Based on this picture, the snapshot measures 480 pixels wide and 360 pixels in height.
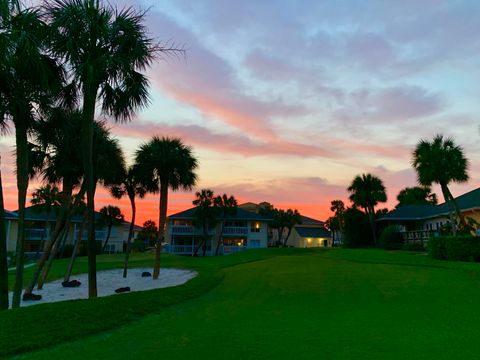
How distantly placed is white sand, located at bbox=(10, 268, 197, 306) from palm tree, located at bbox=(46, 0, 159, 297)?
785 centimetres

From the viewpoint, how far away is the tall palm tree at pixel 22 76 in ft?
30.0

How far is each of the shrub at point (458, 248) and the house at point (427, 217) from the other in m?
10.8

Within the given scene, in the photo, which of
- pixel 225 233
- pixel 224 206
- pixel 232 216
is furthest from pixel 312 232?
pixel 224 206

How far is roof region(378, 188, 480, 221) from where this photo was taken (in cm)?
3369

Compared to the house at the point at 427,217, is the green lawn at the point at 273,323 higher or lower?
lower

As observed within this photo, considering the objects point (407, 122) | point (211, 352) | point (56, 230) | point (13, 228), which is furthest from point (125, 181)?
point (13, 228)

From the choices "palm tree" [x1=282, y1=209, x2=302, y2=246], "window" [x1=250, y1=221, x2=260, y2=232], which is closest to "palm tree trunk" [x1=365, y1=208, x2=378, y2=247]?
"window" [x1=250, y1=221, x2=260, y2=232]

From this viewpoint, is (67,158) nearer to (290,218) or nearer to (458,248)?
(458,248)

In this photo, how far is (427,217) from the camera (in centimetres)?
4325

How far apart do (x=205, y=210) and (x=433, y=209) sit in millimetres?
29729

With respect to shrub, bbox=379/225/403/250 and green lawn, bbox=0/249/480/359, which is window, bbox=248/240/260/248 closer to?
shrub, bbox=379/225/403/250

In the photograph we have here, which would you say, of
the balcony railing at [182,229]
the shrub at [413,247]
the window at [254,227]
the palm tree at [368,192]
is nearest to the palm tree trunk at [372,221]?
the palm tree at [368,192]

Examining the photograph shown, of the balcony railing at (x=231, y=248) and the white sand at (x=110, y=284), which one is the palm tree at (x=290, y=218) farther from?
the white sand at (x=110, y=284)

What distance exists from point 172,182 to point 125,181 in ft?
12.7
